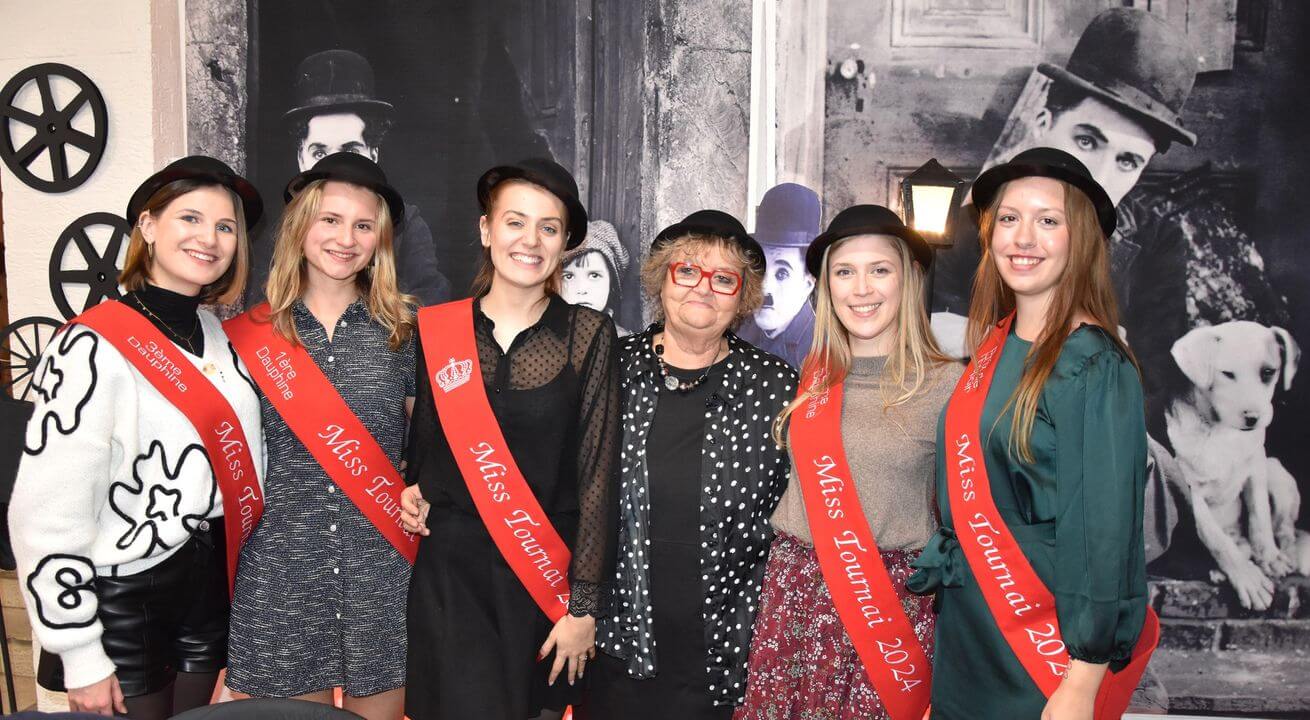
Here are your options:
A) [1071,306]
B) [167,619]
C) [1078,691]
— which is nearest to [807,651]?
[1078,691]

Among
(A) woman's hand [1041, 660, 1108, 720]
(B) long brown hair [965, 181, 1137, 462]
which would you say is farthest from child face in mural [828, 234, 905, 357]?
(A) woman's hand [1041, 660, 1108, 720]

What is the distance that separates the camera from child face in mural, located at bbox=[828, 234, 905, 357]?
206cm

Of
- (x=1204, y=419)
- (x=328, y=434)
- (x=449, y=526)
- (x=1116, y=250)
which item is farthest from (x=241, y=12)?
(x=1204, y=419)

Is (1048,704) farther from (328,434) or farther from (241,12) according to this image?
(241,12)

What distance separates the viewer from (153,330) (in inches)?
79.8

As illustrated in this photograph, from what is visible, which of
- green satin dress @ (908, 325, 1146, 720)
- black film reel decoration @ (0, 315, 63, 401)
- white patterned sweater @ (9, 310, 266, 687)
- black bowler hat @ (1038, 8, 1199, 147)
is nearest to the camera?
green satin dress @ (908, 325, 1146, 720)

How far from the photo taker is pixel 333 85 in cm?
350

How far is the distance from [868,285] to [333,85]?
2.55 m

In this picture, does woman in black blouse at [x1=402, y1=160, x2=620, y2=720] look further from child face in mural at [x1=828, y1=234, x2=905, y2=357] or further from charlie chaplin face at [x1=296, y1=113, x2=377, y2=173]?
charlie chaplin face at [x1=296, y1=113, x2=377, y2=173]

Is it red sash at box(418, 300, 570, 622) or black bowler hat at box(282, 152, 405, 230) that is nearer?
red sash at box(418, 300, 570, 622)

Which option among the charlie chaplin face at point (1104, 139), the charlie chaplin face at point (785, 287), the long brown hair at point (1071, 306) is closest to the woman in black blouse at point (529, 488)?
the long brown hair at point (1071, 306)

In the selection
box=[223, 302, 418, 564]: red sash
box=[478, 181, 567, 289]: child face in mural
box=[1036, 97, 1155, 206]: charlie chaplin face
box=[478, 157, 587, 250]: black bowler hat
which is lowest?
box=[223, 302, 418, 564]: red sash

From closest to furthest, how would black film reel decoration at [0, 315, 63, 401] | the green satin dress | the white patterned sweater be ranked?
the green satin dress < the white patterned sweater < black film reel decoration at [0, 315, 63, 401]

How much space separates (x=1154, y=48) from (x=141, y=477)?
149 inches
